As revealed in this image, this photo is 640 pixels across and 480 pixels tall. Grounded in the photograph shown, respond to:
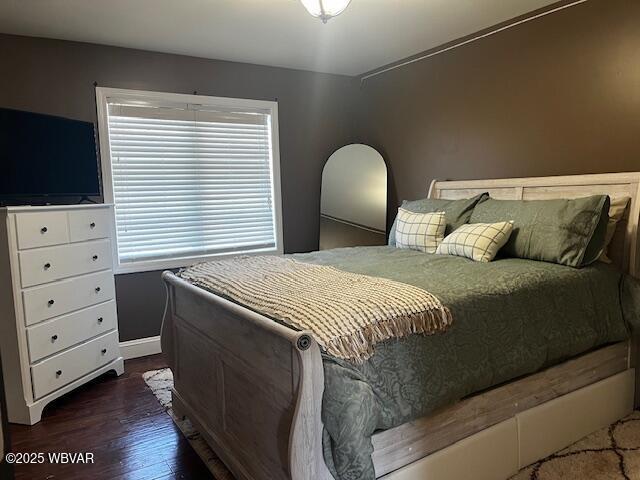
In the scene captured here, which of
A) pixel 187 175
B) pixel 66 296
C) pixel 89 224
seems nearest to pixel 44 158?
pixel 89 224

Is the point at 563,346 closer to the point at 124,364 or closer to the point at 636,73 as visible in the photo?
the point at 636,73

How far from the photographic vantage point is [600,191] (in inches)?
98.8

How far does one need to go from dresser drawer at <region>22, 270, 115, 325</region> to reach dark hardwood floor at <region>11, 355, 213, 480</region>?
0.56m

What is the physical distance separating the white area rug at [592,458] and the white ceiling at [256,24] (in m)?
2.40

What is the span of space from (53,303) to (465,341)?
2.34 meters

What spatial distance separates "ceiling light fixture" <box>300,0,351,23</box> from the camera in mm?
2195

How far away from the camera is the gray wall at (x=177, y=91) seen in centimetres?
313

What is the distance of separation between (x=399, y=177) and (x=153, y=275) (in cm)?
225

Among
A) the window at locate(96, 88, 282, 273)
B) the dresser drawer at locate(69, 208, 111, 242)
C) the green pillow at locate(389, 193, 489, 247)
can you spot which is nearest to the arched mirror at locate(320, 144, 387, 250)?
the window at locate(96, 88, 282, 273)

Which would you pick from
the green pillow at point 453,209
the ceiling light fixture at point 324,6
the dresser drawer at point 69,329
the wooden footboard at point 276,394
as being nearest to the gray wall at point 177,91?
the dresser drawer at point 69,329

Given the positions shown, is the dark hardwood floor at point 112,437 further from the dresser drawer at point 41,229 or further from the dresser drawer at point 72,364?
the dresser drawer at point 41,229

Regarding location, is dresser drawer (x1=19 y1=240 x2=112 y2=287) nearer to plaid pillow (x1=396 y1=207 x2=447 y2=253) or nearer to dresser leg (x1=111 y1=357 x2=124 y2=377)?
dresser leg (x1=111 y1=357 x2=124 y2=377)

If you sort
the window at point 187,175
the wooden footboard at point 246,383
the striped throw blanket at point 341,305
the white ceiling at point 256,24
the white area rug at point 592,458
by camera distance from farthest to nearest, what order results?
the window at point 187,175 < the white ceiling at point 256,24 < the white area rug at point 592,458 < the striped throw blanket at point 341,305 < the wooden footboard at point 246,383

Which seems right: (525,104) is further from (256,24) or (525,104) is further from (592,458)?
(592,458)
